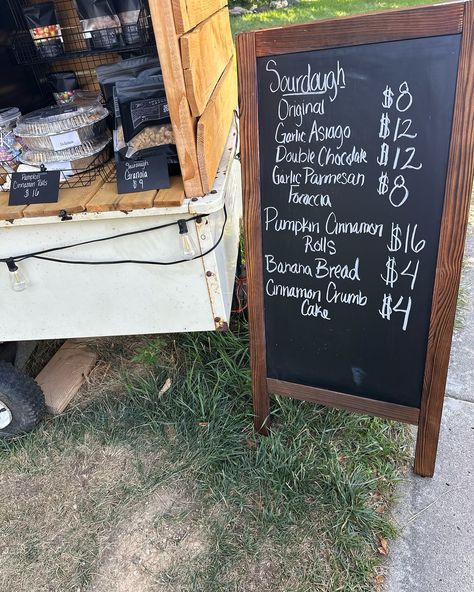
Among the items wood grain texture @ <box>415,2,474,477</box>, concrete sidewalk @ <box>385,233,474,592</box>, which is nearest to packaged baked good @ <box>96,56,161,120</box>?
wood grain texture @ <box>415,2,474,477</box>

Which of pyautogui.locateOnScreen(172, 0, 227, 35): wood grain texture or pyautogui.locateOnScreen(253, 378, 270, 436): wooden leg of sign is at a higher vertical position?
pyautogui.locateOnScreen(172, 0, 227, 35): wood grain texture

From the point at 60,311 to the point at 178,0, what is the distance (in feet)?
4.23

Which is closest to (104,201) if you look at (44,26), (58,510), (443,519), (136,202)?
(136,202)

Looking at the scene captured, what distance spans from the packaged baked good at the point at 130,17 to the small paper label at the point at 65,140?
621mm

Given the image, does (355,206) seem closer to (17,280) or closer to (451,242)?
(451,242)

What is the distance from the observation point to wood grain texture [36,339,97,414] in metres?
2.52

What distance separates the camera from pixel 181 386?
250 centimetres

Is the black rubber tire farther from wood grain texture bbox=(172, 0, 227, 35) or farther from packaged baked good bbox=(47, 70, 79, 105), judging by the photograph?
wood grain texture bbox=(172, 0, 227, 35)

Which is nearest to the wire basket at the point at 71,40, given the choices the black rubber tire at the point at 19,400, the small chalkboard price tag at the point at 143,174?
the small chalkboard price tag at the point at 143,174

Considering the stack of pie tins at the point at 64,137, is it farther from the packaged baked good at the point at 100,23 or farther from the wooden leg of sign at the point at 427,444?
the wooden leg of sign at the point at 427,444

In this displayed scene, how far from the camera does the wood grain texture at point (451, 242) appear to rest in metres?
1.32

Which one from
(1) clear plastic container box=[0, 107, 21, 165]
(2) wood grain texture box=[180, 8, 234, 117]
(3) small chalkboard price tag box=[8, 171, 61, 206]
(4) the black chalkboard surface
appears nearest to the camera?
(4) the black chalkboard surface

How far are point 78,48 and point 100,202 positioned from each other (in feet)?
4.71

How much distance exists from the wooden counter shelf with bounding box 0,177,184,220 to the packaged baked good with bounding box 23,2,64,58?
1086 millimetres
